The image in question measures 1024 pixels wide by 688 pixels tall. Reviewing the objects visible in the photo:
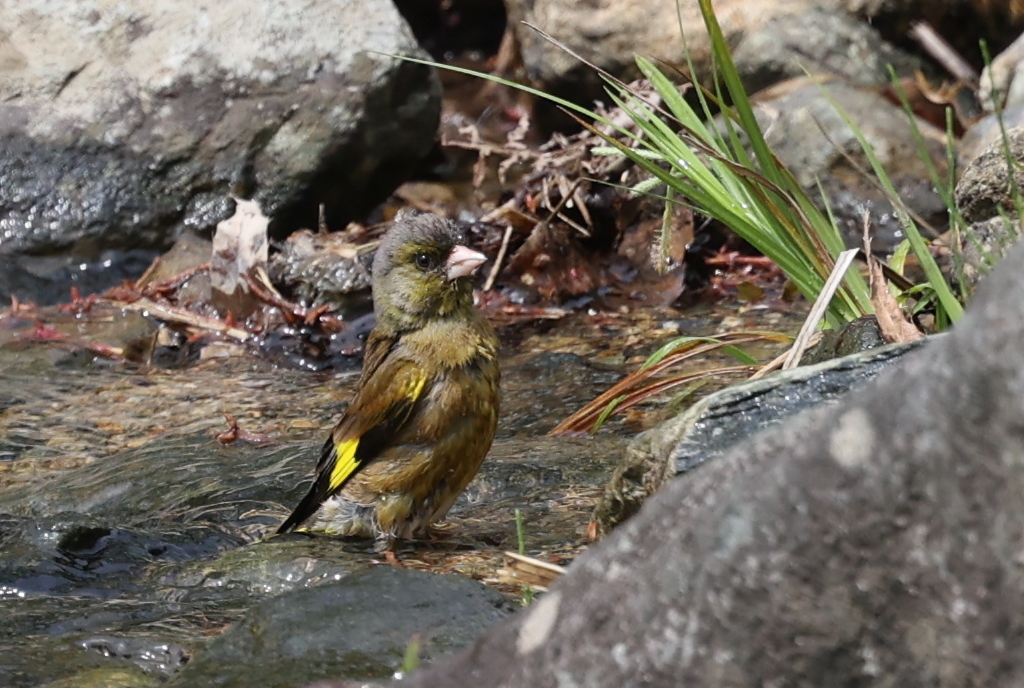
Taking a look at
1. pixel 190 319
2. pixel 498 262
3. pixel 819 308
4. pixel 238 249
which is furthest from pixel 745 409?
pixel 238 249

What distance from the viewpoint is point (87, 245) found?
25.6 feet

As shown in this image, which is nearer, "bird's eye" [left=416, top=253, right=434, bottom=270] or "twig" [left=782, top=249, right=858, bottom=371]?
"twig" [left=782, top=249, right=858, bottom=371]

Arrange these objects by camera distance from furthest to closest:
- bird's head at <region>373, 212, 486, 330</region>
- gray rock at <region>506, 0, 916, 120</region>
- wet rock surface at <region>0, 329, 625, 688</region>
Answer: gray rock at <region>506, 0, 916, 120</region> < bird's head at <region>373, 212, 486, 330</region> < wet rock surface at <region>0, 329, 625, 688</region>

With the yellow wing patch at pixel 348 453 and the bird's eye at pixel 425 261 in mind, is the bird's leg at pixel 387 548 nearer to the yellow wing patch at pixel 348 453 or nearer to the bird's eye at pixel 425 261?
the yellow wing patch at pixel 348 453

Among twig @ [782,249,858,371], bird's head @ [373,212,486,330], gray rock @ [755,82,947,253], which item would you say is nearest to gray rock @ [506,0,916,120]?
gray rock @ [755,82,947,253]

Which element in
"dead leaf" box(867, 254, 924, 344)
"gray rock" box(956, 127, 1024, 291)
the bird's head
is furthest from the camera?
the bird's head

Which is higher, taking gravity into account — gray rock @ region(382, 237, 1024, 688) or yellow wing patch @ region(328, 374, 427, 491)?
gray rock @ region(382, 237, 1024, 688)

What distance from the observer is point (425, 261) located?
449cm

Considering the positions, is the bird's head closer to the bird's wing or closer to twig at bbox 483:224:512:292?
the bird's wing

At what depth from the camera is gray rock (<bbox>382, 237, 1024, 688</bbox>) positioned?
4.39 feet

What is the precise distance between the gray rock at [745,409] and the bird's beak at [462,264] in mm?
1424

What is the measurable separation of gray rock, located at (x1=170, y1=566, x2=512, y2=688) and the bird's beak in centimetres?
160

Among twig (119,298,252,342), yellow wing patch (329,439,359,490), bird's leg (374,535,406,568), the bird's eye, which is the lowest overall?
twig (119,298,252,342)

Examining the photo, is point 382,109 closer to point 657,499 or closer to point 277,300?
point 277,300
